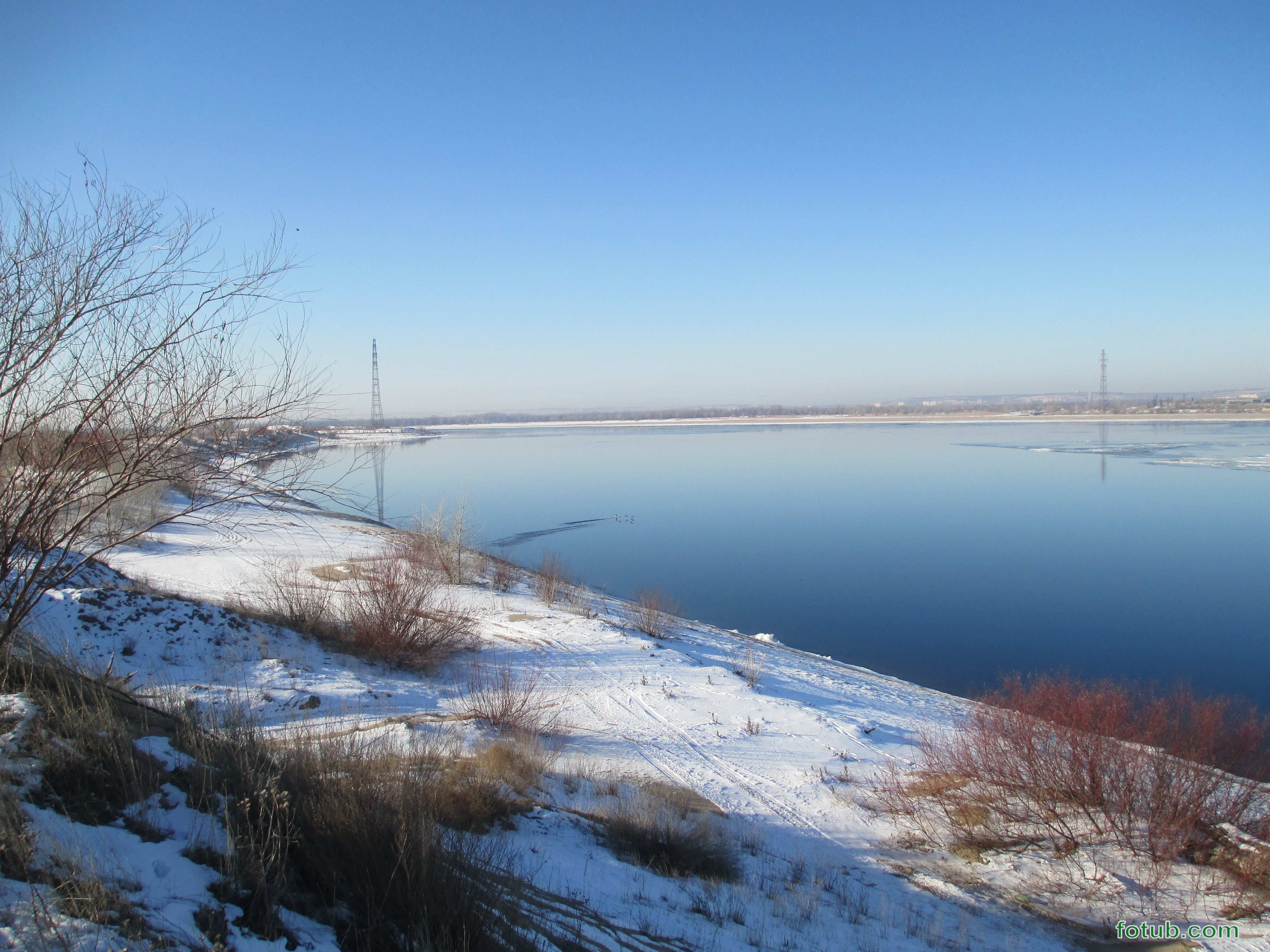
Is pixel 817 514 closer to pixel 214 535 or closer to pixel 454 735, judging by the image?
pixel 214 535

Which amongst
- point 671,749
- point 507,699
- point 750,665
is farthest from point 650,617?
point 507,699

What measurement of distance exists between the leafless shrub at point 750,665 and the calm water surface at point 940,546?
8.66 feet

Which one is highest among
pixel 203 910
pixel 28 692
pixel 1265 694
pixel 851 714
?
pixel 28 692

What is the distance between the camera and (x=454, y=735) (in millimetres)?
6332

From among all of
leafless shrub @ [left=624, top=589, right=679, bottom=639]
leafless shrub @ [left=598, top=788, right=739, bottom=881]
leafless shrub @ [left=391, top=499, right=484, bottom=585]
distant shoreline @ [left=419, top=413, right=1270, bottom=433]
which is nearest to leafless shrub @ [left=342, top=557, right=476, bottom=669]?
leafless shrub @ [left=624, top=589, right=679, bottom=639]

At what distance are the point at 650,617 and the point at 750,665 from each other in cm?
264

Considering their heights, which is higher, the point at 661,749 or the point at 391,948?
the point at 391,948

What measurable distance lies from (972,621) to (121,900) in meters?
15.9

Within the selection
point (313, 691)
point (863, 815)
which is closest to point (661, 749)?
point (863, 815)

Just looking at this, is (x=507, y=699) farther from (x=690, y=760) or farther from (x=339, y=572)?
(x=339, y=572)

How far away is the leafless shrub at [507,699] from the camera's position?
7.09 metres

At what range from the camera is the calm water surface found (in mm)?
13719

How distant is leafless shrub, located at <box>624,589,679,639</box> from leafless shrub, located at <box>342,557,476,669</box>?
3.42m

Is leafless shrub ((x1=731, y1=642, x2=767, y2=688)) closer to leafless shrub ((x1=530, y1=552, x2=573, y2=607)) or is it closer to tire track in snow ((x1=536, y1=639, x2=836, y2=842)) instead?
tire track in snow ((x1=536, y1=639, x2=836, y2=842))
